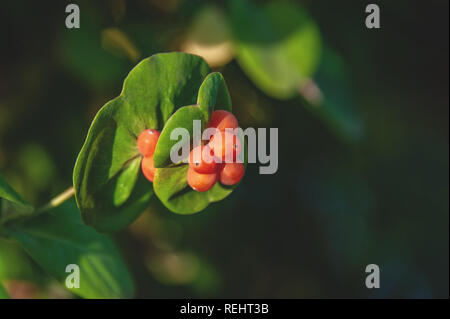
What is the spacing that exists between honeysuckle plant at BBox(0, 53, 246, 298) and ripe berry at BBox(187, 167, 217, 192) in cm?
3

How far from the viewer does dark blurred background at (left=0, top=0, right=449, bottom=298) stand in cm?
133

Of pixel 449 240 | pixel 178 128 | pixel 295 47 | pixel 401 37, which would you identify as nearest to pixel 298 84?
pixel 295 47

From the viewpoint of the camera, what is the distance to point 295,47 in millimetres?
1301

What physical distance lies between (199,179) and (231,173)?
0.04m

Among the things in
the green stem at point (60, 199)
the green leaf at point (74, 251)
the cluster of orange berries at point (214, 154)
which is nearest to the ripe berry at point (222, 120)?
the cluster of orange berries at point (214, 154)

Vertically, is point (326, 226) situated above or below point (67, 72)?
below

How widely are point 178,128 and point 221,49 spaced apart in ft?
2.30

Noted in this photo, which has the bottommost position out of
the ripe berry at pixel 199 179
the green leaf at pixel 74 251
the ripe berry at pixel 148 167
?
the green leaf at pixel 74 251

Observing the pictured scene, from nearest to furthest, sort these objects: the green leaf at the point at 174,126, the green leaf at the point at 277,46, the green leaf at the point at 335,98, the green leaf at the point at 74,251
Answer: the green leaf at the point at 174,126 → the green leaf at the point at 74,251 → the green leaf at the point at 277,46 → the green leaf at the point at 335,98

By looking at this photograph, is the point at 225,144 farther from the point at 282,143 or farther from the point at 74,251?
the point at 282,143

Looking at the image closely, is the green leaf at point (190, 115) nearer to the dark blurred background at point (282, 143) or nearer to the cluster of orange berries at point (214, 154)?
the cluster of orange berries at point (214, 154)

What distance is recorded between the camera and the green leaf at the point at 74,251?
0.85 metres

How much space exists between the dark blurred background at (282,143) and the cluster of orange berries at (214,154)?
0.53m

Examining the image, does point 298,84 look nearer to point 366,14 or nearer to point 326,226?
point 366,14
